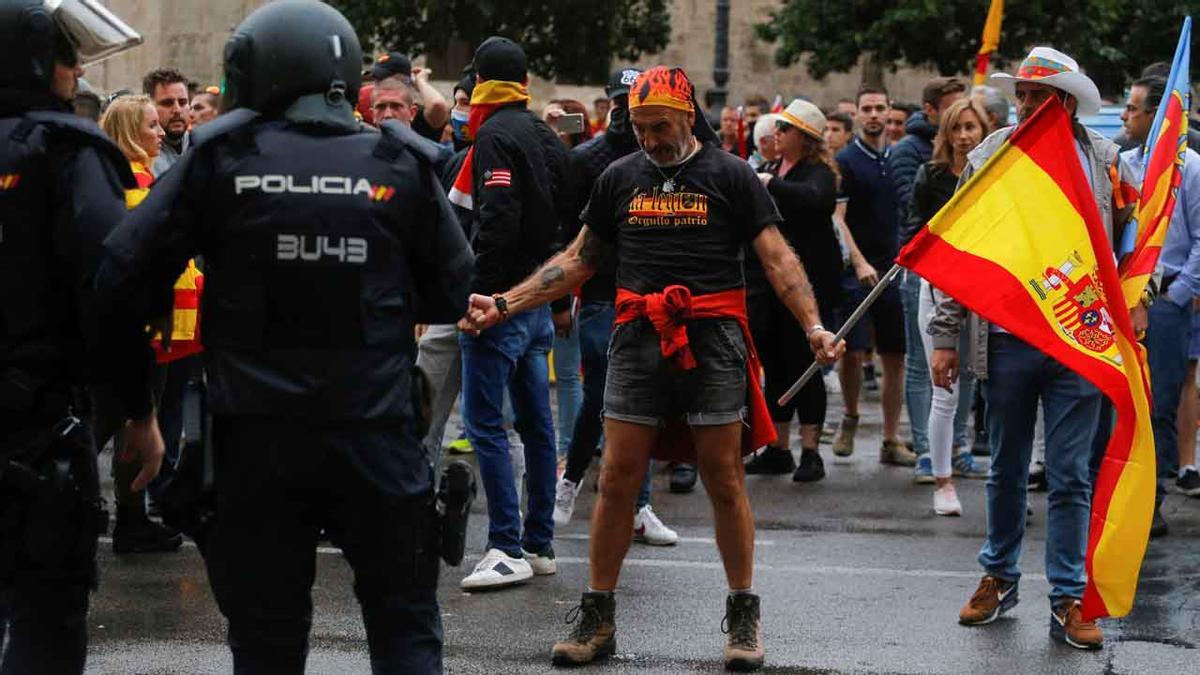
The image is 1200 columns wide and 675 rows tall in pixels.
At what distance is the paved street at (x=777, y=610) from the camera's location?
6527 millimetres

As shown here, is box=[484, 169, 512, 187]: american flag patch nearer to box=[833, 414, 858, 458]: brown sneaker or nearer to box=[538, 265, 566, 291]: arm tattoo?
box=[538, 265, 566, 291]: arm tattoo

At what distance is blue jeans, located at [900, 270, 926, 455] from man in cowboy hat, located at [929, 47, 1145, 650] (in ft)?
11.2

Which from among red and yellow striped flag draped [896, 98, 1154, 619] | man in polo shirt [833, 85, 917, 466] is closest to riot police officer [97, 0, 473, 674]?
red and yellow striped flag draped [896, 98, 1154, 619]

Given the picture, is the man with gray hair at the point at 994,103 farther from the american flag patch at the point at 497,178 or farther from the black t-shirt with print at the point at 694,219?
the black t-shirt with print at the point at 694,219

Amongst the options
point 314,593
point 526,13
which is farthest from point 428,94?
point 526,13

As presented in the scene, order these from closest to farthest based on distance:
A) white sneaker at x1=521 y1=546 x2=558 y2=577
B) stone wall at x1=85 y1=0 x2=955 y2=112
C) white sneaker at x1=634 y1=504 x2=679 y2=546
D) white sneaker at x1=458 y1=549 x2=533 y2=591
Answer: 1. white sneaker at x1=458 y1=549 x2=533 y2=591
2. white sneaker at x1=521 y1=546 x2=558 y2=577
3. white sneaker at x1=634 y1=504 x2=679 y2=546
4. stone wall at x1=85 y1=0 x2=955 y2=112

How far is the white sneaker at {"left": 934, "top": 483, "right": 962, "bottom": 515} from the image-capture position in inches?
374

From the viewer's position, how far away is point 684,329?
647 centimetres

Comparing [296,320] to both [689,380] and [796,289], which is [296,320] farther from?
[796,289]

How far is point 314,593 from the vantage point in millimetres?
7484

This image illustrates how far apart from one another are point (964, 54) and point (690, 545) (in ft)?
75.7

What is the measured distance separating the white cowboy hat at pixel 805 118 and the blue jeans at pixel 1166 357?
2052 mm

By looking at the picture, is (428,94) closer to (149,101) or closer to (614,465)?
(149,101)

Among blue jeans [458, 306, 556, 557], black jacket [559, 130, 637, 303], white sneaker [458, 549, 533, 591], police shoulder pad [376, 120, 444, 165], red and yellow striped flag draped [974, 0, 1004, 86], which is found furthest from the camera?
red and yellow striped flag draped [974, 0, 1004, 86]
